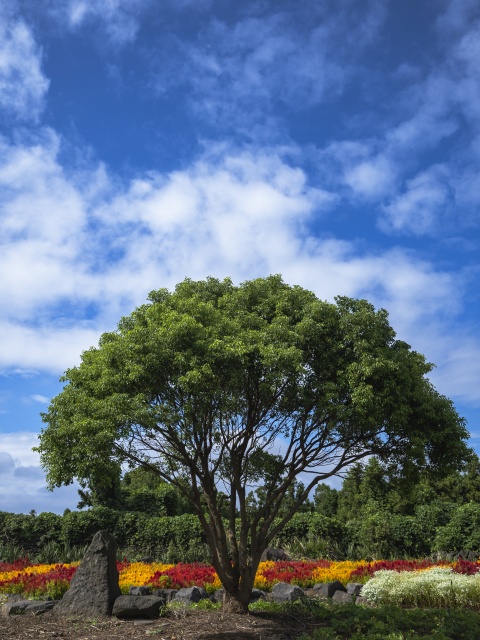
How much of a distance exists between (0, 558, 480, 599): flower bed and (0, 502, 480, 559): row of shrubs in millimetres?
2461

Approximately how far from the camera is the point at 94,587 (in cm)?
949

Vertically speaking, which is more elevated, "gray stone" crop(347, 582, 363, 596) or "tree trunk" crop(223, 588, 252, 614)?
"tree trunk" crop(223, 588, 252, 614)

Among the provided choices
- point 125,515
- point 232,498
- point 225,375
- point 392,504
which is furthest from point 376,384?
point 392,504

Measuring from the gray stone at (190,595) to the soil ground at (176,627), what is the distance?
30.3 inches

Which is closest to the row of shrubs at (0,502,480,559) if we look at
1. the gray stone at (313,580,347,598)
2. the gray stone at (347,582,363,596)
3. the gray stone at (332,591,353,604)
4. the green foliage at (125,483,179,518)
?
the green foliage at (125,483,179,518)

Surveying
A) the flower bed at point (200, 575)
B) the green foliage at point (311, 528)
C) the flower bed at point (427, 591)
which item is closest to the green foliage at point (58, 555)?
the flower bed at point (200, 575)

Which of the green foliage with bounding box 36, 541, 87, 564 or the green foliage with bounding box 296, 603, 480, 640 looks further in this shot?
the green foliage with bounding box 36, 541, 87, 564

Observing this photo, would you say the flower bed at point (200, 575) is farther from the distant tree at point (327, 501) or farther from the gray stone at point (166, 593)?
the distant tree at point (327, 501)

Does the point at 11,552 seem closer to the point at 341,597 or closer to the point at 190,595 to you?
the point at 190,595

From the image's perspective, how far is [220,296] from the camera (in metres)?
10.5

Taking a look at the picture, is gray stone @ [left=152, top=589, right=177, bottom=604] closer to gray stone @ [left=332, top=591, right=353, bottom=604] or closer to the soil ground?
the soil ground

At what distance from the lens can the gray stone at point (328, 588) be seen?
10.6 meters

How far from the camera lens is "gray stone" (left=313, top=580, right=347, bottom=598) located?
1061 centimetres

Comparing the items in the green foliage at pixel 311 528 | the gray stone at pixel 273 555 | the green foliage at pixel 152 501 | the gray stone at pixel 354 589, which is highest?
the green foliage at pixel 152 501
